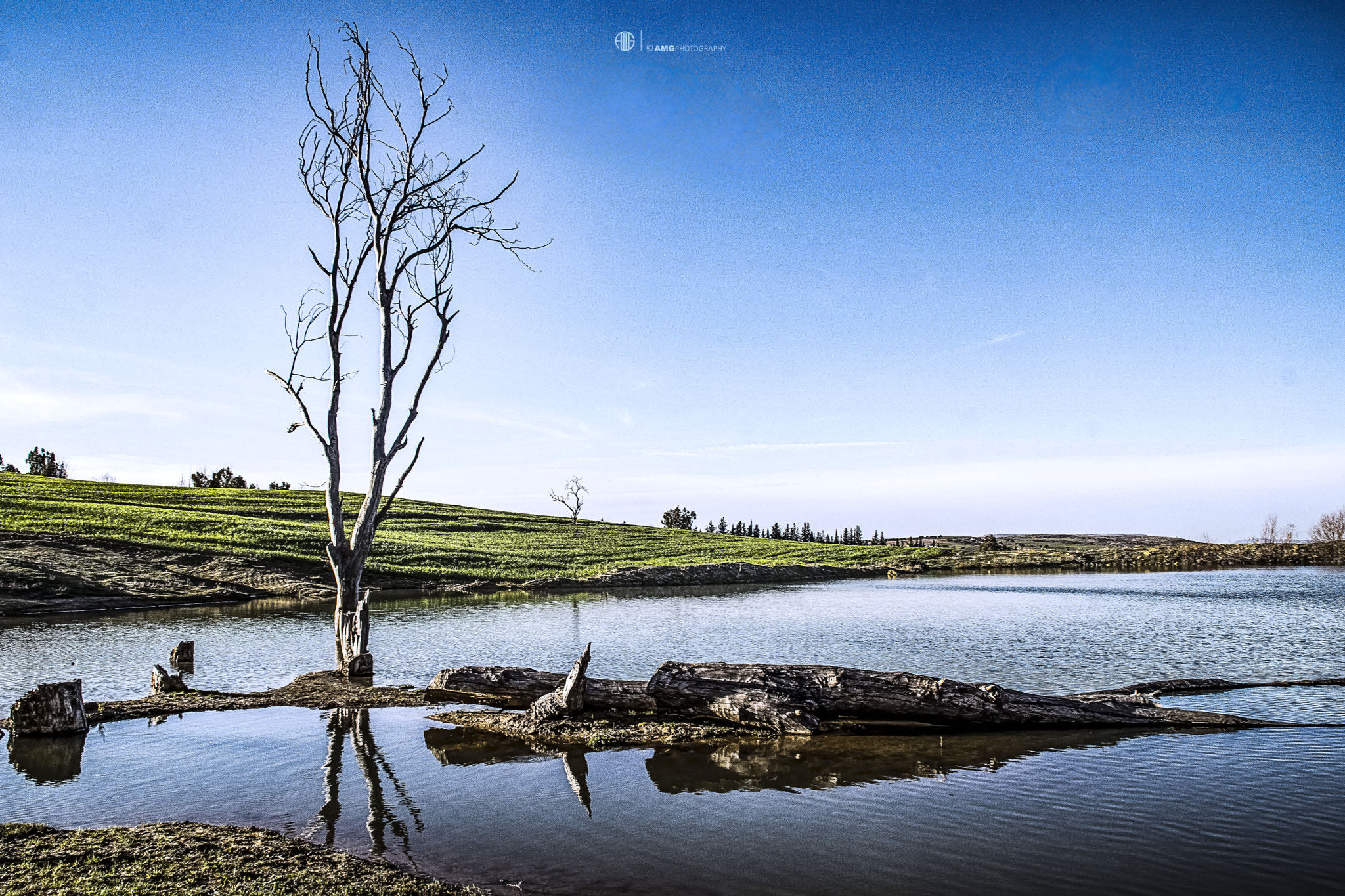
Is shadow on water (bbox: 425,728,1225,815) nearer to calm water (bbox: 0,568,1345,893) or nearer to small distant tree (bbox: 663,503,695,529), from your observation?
calm water (bbox: 0,568,1345,893)

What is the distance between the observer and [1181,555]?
66000 millimetres

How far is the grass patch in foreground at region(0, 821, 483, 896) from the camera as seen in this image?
542 centimetres

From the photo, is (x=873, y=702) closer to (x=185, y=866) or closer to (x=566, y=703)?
(x=566, y=703)

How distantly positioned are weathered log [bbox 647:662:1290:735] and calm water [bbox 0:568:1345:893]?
0.34 m

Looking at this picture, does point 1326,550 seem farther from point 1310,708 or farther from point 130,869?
point 130,869

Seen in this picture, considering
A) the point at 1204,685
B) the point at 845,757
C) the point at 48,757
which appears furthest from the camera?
the point at 1204,685

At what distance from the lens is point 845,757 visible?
954 centimetres

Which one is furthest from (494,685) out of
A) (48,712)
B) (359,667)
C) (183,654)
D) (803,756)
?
(183,654)

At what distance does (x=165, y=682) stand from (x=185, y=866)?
8.66 metres

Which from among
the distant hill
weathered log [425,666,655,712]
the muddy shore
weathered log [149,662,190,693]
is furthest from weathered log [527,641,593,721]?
the distant hill

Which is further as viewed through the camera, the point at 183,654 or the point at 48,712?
the point at 183,654

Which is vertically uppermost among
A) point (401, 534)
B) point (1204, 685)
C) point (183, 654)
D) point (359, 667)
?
point (401, 534)

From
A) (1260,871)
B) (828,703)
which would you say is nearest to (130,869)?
(828,703)

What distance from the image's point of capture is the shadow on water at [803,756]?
8578 mm
